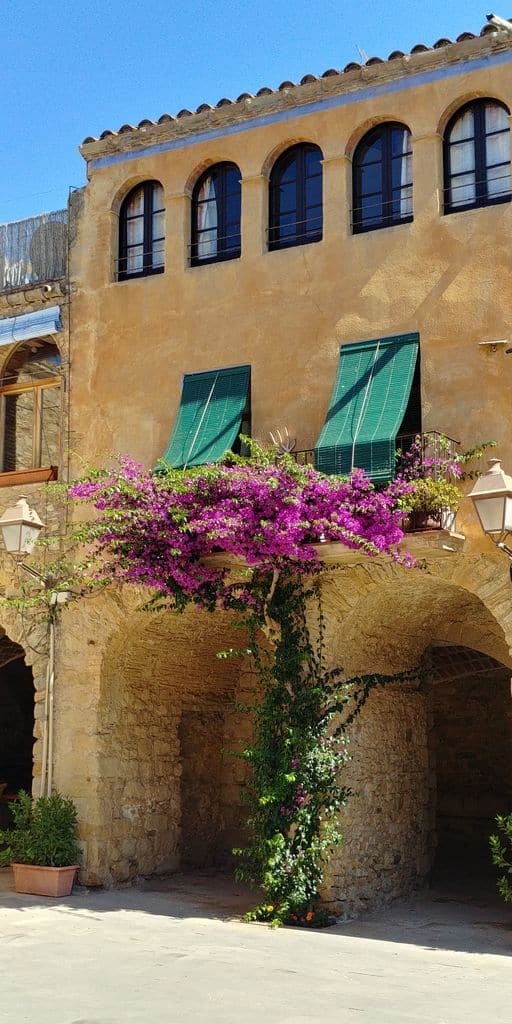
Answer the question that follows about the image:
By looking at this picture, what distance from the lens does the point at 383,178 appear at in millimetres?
12461

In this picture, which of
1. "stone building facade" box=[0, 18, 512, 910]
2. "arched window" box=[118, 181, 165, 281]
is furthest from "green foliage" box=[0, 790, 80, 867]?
"arched window" box=[118, 181, 165, 281]

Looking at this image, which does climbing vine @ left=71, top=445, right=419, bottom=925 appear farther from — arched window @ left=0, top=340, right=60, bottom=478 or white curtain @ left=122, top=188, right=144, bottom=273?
white curtain @ left=122, top=188, right=144, bottom=273

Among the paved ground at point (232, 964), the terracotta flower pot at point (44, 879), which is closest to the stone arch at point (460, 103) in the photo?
the paved ground at point (232, 964)

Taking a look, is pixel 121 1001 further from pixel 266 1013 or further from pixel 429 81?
pixel 429 81

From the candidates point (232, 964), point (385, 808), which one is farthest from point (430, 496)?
point (232, 964)

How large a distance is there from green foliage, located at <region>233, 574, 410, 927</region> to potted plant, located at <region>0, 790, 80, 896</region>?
213 cm

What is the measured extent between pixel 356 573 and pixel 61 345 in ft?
15.6

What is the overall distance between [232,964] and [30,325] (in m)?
7.92

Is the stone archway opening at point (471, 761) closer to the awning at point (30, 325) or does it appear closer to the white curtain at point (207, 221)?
the white curtain at point (207, 221)

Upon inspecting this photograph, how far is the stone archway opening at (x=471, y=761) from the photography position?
16297mm

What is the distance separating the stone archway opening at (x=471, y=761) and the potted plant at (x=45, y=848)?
543 centimetres

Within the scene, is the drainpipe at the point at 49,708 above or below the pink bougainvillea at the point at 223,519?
below

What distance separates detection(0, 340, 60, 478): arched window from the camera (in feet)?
47.1

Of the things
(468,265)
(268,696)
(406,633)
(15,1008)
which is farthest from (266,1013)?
(468,265)
